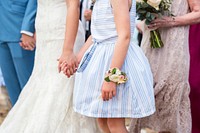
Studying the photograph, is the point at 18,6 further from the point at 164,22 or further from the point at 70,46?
the point at 164,22

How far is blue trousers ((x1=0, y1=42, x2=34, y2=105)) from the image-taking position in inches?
149

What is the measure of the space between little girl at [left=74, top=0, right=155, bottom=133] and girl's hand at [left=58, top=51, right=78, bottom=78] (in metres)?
0.07

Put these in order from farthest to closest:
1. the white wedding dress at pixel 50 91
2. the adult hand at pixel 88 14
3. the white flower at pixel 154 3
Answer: the adult hand at pixel 88 14 < the white wedding dress at pixel 50 91 < the white flower at pixel 154 3

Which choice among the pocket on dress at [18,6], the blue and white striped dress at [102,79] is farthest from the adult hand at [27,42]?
the blue and white striped dress at [102,79]

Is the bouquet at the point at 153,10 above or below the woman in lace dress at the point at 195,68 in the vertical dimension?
above

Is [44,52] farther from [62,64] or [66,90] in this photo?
[62,64]

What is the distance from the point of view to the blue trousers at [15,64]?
12.4ft

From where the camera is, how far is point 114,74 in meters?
2.55

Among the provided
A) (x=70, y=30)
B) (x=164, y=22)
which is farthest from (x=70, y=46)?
(x=164, y=22)

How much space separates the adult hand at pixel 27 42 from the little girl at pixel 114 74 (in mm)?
967

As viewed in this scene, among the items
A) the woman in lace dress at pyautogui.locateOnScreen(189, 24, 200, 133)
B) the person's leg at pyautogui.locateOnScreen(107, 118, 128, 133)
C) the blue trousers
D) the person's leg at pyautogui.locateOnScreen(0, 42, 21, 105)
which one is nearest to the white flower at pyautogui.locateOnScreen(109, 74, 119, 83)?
the person's leg at pyautogui.locateOnScreen(107, 118, 128, 133)

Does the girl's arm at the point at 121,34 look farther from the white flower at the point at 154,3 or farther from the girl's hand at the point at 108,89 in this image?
the white flower at the point at 154,3

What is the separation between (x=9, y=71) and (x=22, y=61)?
22 centimetres

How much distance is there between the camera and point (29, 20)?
11.9ft
